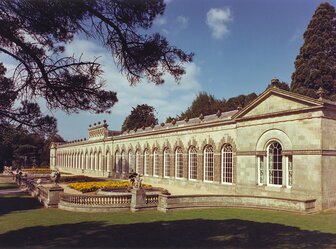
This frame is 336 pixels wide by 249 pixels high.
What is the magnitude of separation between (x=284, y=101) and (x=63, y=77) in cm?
1529

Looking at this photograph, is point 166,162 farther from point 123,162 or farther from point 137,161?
point 123,162

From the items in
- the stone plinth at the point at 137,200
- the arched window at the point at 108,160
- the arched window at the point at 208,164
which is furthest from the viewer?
the arched window at the point at 108,160

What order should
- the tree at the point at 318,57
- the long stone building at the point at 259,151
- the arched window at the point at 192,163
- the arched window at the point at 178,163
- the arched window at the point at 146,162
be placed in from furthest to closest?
the tree at the point at 318,57, the arched window at the point at 146,162, the arched window at the point at 178,163, the arched window at the point at 192,163, the long stone building at the point at 259,151

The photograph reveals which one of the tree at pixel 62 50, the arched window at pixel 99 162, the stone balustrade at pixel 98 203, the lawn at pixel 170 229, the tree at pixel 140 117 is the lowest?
the lawn at pixel 170 229

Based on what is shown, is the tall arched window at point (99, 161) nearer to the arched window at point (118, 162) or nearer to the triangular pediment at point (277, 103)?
the arched window at point (118, 162)

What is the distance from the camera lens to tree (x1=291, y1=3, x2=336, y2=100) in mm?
40844

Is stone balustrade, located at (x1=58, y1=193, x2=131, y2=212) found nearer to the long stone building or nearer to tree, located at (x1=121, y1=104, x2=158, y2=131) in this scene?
the long stone building

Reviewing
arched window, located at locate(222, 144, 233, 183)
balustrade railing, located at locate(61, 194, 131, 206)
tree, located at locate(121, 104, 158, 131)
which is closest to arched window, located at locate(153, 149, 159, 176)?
arched window, located at locate(222, 144, 233, 183)

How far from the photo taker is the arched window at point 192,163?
31.3 metres

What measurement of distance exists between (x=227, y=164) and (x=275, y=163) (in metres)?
5.43

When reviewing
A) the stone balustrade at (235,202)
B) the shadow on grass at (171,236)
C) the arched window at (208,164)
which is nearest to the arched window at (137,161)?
the arched window at (208,164)

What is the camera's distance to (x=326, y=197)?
19031 mm

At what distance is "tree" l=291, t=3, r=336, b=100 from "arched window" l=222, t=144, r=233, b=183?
1796cm

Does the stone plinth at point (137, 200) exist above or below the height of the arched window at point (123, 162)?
below
